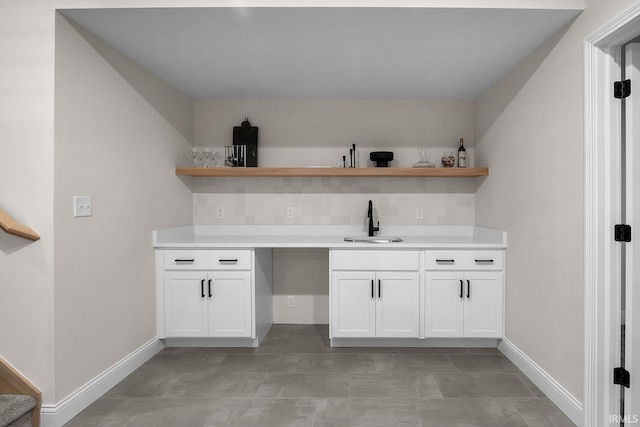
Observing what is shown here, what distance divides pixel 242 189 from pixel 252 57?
1428mm

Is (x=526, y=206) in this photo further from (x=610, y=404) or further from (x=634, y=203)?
(x=610, y=404)

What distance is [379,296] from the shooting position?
303cm

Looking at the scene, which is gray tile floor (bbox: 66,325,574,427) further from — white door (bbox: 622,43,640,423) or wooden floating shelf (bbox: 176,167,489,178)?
wooden floating shelf (bbox: 176,167,489,178)

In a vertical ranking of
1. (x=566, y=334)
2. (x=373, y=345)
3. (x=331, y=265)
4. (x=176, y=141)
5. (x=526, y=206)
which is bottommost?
(x=373, y=345)

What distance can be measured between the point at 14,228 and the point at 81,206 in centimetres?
35

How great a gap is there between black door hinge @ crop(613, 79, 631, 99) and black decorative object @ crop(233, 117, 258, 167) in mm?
2708

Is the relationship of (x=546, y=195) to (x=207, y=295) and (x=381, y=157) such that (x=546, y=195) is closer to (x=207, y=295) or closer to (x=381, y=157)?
(x=381, y=157)

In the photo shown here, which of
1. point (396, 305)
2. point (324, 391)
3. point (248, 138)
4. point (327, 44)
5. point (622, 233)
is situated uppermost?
point (327, 44)

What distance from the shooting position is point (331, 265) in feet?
→ 10.0

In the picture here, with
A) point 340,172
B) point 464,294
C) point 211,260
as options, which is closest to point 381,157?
point 340,172

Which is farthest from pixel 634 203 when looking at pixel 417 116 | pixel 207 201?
pixel 207 201

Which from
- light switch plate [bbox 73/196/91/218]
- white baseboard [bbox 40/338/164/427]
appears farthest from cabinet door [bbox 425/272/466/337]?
light switch plate [bbox 73/196/91/218]

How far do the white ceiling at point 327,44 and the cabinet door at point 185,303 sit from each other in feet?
5.30

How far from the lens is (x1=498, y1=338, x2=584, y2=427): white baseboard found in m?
2.06
